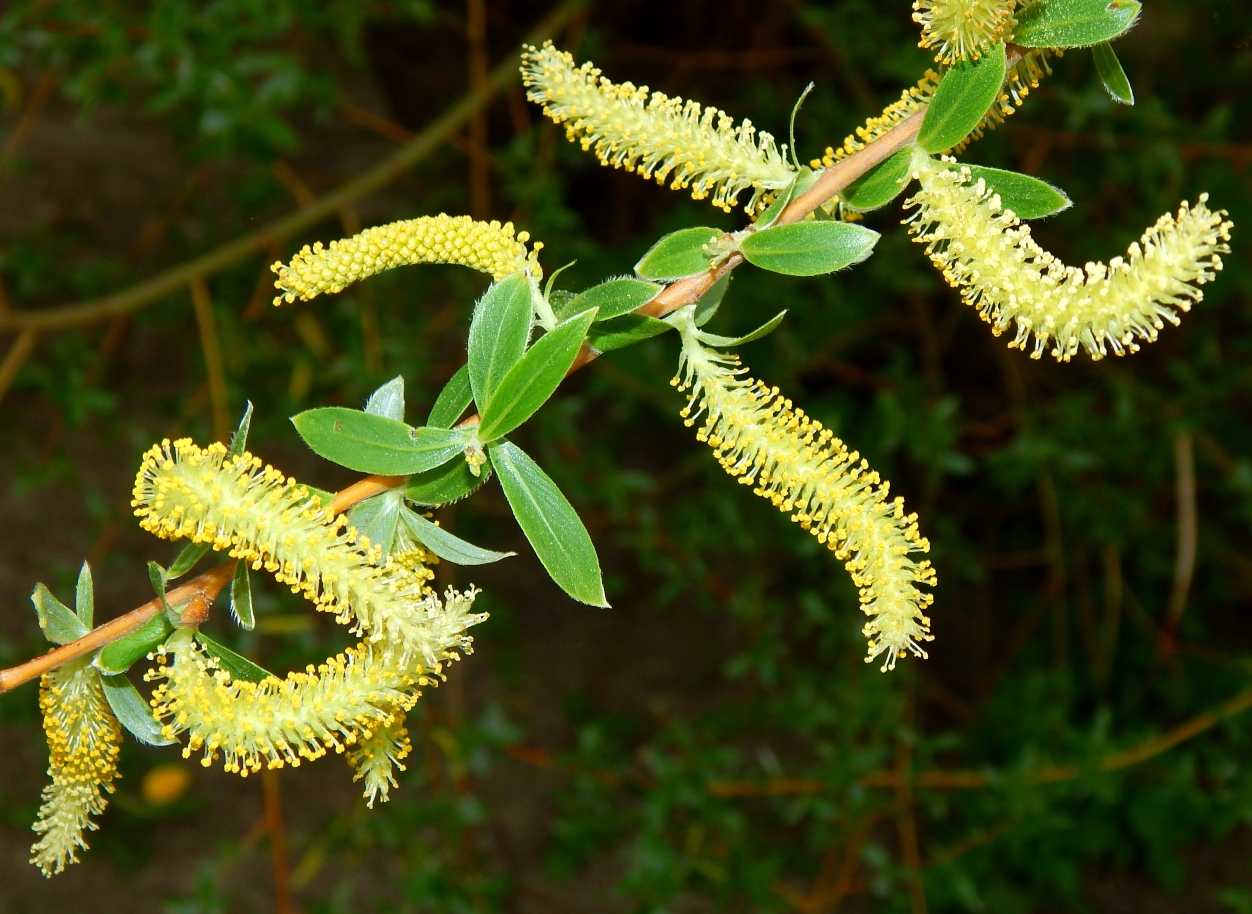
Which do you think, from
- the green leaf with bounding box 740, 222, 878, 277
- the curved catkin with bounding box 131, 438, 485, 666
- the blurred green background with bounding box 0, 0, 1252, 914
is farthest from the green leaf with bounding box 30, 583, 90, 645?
the blurred green background with bounding box 0, 0, 1252, 914

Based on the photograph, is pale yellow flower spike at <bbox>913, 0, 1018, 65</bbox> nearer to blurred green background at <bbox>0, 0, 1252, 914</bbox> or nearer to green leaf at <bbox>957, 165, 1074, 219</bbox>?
green leaf at <bbox>957, 165, 1074, 219</bbox>

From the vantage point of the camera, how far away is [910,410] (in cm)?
235

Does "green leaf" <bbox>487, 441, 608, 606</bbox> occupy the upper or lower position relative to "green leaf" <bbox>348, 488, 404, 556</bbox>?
upper

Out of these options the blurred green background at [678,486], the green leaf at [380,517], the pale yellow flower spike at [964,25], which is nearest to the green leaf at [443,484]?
the green leaf at [380,517]

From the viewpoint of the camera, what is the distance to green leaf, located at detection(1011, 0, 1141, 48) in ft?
2.77

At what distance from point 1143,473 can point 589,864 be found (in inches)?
84.2

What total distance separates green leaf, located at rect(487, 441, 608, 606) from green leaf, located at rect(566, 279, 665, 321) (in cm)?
14

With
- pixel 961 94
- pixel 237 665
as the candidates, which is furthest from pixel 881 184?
pixel 237 665

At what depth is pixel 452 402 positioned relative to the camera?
39.2 inches

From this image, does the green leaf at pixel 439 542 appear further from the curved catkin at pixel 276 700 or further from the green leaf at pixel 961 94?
the green leaf at pixel 961 94

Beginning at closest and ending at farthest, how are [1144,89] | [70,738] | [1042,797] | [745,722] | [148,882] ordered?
[70,738] < [1042,797] < [745,722] < [1144,89] < [148,882]

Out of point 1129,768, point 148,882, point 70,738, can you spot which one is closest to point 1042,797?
point 1129,768

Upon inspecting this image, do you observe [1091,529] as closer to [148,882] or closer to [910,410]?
[910,410]

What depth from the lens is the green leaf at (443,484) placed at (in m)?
0.94
